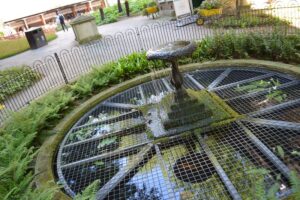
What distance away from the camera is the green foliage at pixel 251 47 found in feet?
26.4

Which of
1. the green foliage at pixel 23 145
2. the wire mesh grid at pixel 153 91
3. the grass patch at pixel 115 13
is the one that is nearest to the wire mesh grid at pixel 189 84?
the wire mesh grid at pixel 153 91

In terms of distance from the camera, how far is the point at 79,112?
7703 millimetres

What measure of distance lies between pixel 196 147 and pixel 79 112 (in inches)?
143

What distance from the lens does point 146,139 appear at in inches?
234

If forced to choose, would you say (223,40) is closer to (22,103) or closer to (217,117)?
(217,117)

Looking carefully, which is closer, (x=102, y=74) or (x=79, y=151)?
(x=79, y=151)

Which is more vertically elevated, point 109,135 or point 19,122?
point 19,122

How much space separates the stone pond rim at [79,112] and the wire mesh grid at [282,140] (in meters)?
2.40

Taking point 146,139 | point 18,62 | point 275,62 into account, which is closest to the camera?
point 146,139

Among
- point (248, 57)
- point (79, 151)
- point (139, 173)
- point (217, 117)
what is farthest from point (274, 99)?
point (79, 151)

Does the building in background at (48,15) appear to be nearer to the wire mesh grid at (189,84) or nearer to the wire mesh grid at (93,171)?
the wire mesh grid at (189,84)

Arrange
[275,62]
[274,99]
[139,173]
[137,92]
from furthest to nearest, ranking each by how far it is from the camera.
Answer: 1. [137,92]
2. [275,62]
3. [274,99]
4. [139,173]

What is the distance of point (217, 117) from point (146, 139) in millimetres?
1539

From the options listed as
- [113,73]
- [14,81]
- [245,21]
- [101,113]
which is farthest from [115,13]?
[101,113]
